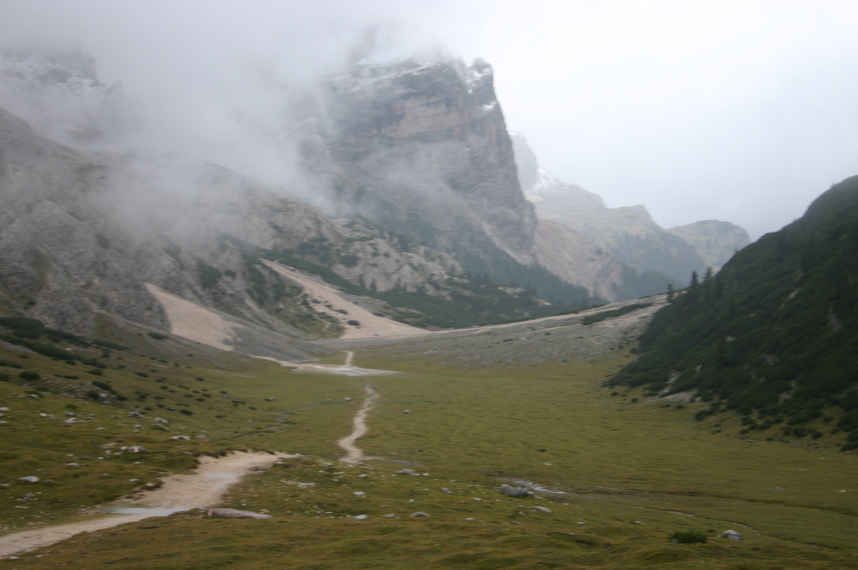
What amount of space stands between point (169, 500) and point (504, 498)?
14.5m

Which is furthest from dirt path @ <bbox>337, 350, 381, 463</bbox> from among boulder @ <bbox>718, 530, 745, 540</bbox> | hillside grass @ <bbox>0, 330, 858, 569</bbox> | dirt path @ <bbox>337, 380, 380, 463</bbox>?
boulder @ <bbox>718, 530, 745, 540</bbox>

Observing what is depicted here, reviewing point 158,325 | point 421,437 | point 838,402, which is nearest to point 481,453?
point 421,437

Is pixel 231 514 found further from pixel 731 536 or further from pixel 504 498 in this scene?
pixel 731 536

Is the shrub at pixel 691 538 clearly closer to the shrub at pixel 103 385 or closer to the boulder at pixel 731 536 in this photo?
the boulder at pixel 731 536

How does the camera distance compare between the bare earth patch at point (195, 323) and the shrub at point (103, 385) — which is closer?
the shrub at point (103, 385)

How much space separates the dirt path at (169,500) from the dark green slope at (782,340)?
1534 inches

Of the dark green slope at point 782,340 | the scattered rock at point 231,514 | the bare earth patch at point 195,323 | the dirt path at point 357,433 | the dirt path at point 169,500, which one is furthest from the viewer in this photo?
the bare earth patch at point 195,323

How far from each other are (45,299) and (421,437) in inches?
2368

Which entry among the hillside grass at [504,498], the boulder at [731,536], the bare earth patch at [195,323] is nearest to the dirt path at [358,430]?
the hillside grass at [504,498]

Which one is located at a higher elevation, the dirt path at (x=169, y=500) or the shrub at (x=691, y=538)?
the shrub at (x=691, y=538)

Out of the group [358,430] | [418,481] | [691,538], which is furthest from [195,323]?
[691,538]

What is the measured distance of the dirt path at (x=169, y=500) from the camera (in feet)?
58.6

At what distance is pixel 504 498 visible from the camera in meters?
28.2

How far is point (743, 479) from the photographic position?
35.4 meters
